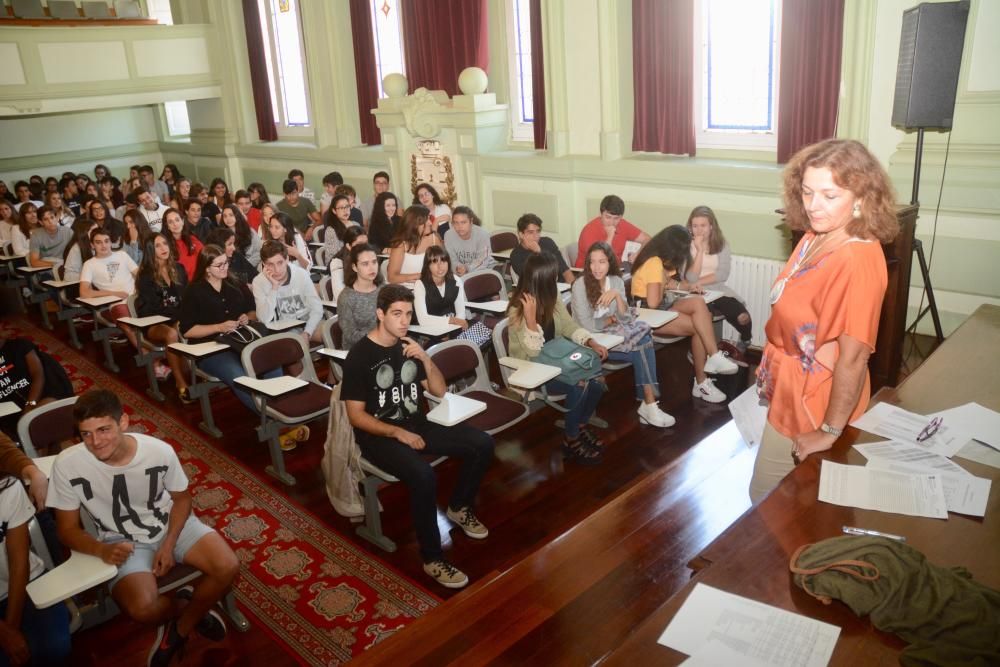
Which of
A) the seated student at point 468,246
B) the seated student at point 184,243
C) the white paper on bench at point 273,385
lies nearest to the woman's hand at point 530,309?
the white paper on bench at point 273,385

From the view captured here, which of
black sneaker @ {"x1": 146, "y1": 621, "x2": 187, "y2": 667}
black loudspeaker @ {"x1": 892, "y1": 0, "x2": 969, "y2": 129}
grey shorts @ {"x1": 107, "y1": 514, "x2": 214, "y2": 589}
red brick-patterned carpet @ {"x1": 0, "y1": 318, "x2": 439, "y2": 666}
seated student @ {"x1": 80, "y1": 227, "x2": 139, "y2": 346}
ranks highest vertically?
black loudspeaker @ {"x1": 892, "y1": 0, "x2": 969, "y2": 129}

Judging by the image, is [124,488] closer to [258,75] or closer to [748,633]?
[748,633]

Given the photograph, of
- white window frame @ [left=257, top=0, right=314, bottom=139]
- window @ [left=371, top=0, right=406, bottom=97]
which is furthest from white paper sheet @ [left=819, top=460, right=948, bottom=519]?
white window frame @ [left=257, top=0, right=314, bottom=139]

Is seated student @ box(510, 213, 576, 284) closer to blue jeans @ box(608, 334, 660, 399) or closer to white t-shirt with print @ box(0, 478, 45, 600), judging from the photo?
blue jeans @ box(608, 334, 660, 399)

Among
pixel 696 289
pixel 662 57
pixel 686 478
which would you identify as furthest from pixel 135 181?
pixel 686 478

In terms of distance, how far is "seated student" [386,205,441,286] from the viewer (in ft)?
18.9

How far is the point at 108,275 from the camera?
20.4 ft

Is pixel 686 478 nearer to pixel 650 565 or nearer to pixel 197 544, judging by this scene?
pixel 650 565

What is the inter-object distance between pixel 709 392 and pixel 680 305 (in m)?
0.60

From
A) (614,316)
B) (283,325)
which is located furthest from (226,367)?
(614,316)

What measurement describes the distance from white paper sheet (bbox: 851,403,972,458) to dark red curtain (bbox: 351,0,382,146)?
7736 millimetres

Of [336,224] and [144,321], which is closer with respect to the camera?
[144,321]

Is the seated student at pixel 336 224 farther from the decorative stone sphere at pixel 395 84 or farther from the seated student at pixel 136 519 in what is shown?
the seated student at pixel 136 519

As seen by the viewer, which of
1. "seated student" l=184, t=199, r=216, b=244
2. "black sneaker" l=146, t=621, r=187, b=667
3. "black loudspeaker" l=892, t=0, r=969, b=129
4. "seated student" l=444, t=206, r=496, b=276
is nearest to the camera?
"black sneaker" l=146, t=621, r=187, b=667
